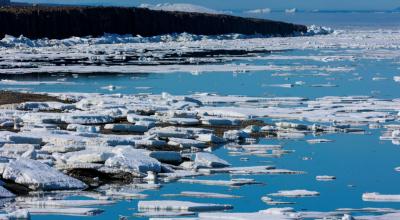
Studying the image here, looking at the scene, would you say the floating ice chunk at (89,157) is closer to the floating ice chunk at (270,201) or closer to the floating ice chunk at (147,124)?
the floating ice chunk at (270,201)

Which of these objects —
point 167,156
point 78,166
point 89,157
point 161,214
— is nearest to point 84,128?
point 167,156

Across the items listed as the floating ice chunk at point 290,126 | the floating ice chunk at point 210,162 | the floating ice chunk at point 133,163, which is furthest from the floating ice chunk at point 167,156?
the floating ice chunk at point 290,126

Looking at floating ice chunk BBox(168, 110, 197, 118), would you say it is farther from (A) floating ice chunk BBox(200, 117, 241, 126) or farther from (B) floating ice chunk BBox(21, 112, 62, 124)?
(B) floating ice chunk BBox(21, 112, 62, 124)

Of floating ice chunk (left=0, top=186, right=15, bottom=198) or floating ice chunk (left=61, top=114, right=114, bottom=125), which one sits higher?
floating ice chunk (left=61, top=114, right=114, bottom=125)

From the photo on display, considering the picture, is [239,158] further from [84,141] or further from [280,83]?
[280,83]

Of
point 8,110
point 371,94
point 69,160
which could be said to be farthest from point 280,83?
point 69,160

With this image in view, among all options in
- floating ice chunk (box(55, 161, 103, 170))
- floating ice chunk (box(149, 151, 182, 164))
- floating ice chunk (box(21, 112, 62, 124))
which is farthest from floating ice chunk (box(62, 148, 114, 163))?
floating ice chunk (box(21, 112, 62, 124))
